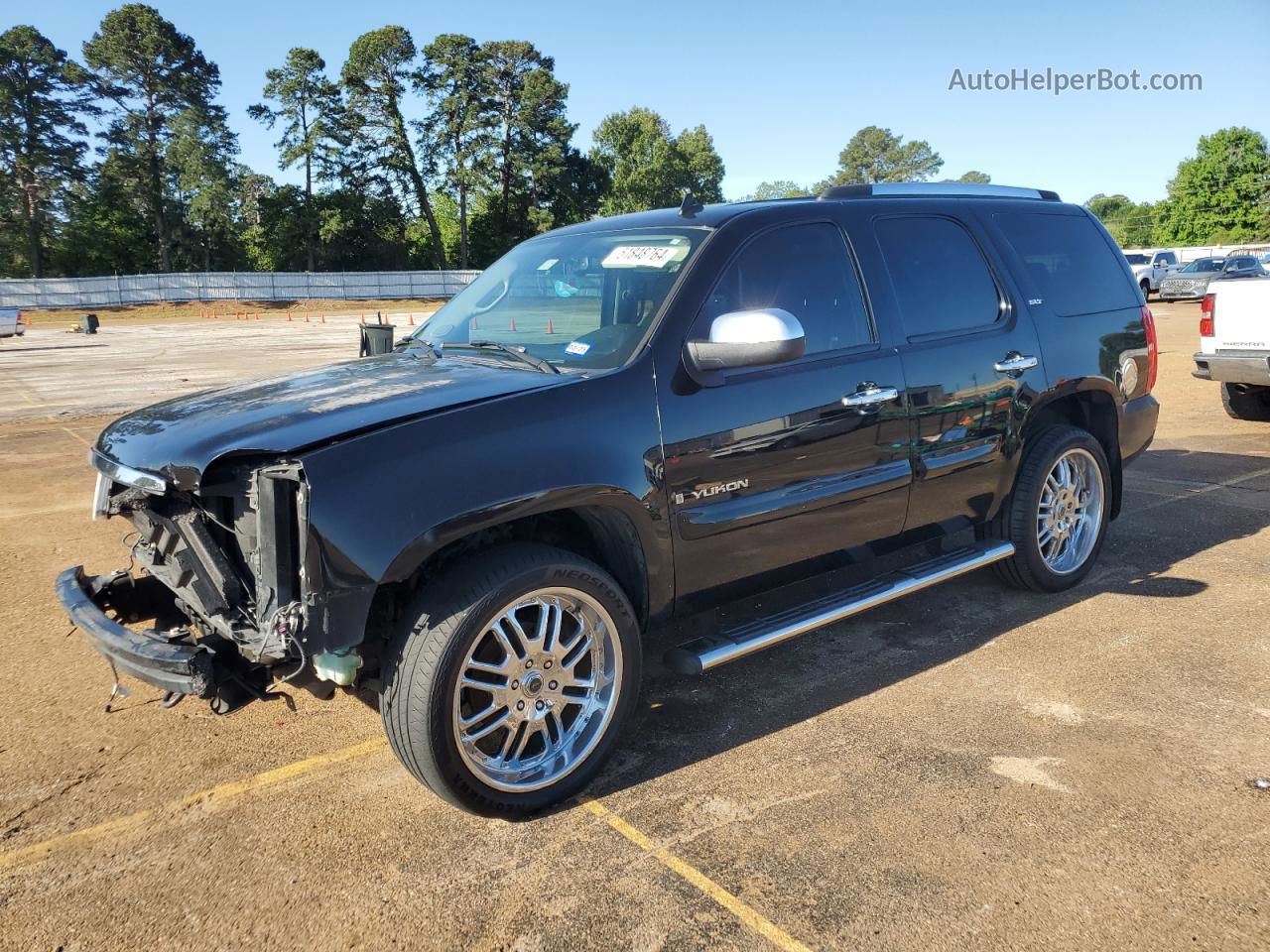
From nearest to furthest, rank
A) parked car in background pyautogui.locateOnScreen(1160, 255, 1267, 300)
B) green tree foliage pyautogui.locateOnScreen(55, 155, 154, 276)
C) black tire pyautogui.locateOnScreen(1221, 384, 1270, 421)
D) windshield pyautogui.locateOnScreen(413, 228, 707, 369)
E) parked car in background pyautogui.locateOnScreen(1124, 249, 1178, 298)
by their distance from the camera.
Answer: windshield pyautogui.locateOnScreen(413, 228, 707, 369), black tire pyautogui.locateOnScreen(1221, 384, 1270, 421), parked car in background pyautogui.locateOnScreen(1160, 255, 1267, 300), parked car in background pyautogui.locateOnScreen(1124, 249, 1178, 298), green tree foliage pyautogui.locateOnScreen(55, 155, 154, 276)

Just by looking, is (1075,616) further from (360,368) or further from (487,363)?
(360,368)

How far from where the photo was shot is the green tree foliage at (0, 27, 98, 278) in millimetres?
56312

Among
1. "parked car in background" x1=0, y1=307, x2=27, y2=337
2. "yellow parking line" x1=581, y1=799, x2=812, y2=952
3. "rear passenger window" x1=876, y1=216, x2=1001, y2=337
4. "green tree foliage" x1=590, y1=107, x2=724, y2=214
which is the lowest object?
"yellow parking line" x1=581, y1=799, x2=812, y2=952

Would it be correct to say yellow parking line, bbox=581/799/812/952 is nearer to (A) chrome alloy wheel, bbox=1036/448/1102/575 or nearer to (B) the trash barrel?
(B) the trash barrel

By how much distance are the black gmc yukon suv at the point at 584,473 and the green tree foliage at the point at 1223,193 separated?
309ft

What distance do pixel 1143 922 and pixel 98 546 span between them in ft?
19.5

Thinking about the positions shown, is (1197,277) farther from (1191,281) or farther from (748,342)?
(748,342)

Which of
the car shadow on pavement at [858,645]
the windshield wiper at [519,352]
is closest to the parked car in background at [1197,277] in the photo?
the car shadow on pavement at [858,645]

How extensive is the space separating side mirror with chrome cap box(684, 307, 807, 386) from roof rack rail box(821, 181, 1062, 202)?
1104 millimetres

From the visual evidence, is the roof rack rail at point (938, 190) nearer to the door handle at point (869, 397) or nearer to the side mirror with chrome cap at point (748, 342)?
the door handle at point (869, 397)

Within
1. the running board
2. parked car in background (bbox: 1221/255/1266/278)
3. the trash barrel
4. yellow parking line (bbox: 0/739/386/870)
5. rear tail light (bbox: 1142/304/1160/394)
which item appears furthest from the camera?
parked car in background (bbox: 1221/255/1266/278)

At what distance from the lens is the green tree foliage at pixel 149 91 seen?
5878 centimetres

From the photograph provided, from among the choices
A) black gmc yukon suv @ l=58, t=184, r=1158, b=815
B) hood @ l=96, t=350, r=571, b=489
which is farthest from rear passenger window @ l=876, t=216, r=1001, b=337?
hood @ l=96, t=350, r=571, b=489

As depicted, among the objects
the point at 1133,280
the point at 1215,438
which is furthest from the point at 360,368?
the point at 1215,438
